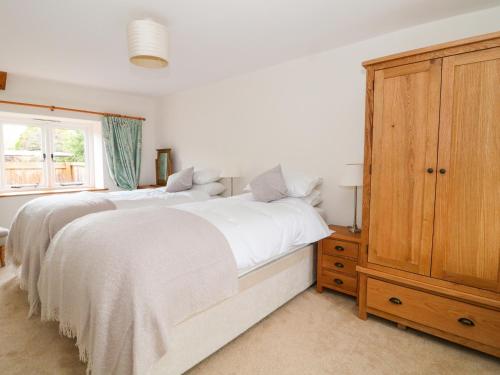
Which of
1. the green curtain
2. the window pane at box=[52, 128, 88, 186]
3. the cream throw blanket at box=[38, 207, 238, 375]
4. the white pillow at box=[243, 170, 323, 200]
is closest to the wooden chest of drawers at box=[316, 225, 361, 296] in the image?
the white pillow at box=[243, 170, 323, 200]

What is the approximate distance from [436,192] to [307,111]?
166 cm

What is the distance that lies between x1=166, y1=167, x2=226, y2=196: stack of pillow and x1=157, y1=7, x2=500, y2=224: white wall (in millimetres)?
289

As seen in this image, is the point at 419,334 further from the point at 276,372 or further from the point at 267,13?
the point at 267,13

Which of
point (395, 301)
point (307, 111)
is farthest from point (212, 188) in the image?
point (395, 301)

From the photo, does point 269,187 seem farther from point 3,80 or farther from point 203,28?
point 3,80

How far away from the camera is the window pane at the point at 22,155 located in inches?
157

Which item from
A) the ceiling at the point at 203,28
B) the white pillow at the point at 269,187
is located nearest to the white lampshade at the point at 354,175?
the white pillow at the point at 269,187

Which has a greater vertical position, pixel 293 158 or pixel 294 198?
pixel 293 158

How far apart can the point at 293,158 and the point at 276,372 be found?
217 cm

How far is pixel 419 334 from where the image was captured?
75.5 inches

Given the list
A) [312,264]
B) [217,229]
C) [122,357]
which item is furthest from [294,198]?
[122,357]

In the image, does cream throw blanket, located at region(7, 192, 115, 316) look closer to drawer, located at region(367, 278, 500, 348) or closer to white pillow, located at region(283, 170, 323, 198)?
white pillow, located at region(283, 170, 323, 198)

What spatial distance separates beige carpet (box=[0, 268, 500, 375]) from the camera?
62.8 inches

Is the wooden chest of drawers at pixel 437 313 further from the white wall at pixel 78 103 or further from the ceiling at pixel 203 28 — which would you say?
the white wall at pixel 78 103
